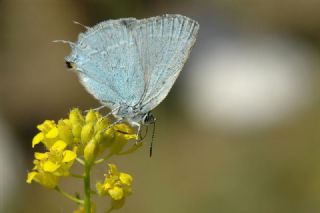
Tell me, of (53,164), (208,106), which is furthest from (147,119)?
(208,106)

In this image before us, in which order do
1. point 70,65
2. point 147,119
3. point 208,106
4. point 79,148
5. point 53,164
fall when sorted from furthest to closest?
point 208,106 → point 147,119 → point 70,65 → point 79,148 → point 53,164

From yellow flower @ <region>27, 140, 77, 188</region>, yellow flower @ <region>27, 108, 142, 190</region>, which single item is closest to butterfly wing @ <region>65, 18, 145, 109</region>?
yellow flower @ <region>27, 108, 142, 190</region>

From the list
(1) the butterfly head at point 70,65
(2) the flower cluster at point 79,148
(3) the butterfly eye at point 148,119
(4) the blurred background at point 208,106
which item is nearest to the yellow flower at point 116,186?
(2) the flower cluster at point 79,148

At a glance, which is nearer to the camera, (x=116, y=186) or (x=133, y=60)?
(x=116, y=186)

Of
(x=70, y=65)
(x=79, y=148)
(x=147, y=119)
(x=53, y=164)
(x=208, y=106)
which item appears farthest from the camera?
(x=208, y=106)

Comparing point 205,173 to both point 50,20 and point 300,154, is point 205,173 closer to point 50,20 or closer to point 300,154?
point 300,154

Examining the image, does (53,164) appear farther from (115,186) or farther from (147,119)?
(147,119)

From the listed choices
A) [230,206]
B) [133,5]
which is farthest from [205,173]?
[133,5]
